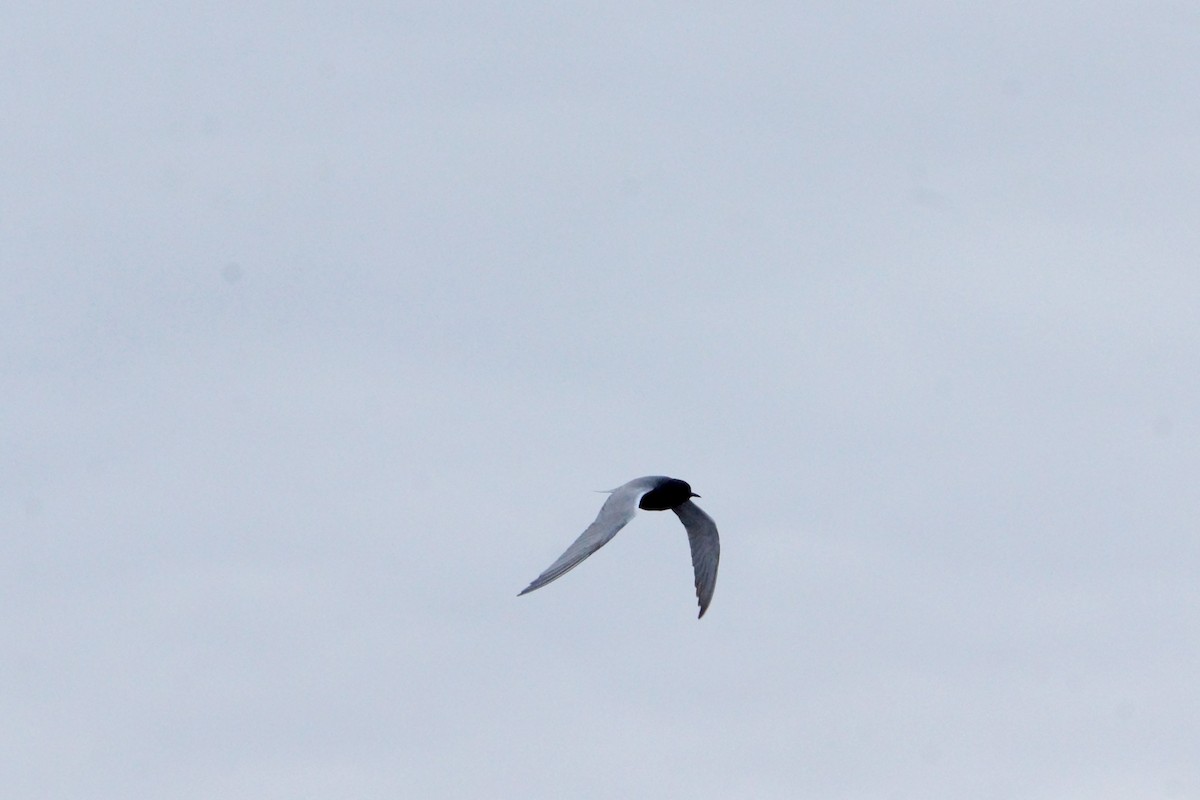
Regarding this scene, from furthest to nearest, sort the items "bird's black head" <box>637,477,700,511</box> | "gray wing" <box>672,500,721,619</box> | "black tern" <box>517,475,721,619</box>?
"gray wing" <box>672,500,721,619</box> → "bird's black head" <box>637,477,700,511</box> → "black tern" <box>517,475,721,619</box>

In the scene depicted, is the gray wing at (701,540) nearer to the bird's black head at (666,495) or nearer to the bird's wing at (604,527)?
the bird's black head at (666,495)

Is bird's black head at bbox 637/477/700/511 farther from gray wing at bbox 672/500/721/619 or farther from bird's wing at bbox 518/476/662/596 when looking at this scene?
gray wing at bbox 672/500/721/619

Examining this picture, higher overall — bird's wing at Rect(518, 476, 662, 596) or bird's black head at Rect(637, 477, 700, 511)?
bird's black head at Rect(637, 477, 700, 511)

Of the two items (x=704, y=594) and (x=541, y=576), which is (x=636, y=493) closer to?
(x=704, y=594)

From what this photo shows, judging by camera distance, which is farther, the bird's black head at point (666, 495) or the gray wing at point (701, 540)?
the gray wing at point (701, 540)

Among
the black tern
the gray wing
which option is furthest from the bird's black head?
the gray wing

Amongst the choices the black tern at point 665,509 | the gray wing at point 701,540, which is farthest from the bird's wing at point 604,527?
the gray wing at point 701,540
